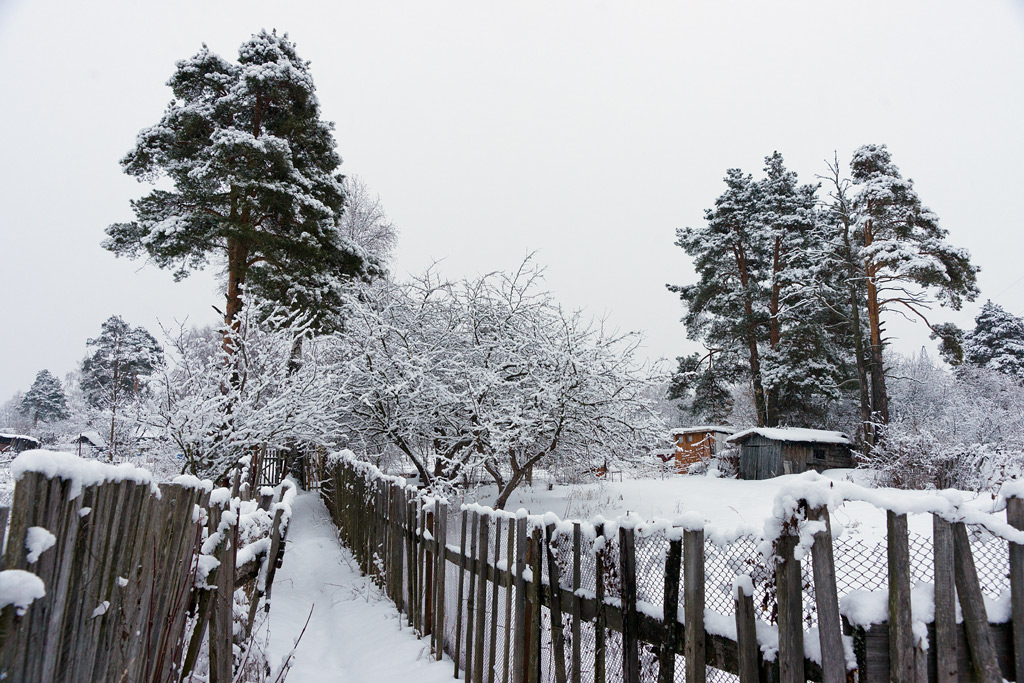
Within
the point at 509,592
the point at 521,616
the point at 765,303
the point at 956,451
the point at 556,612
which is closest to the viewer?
the point at 556,612

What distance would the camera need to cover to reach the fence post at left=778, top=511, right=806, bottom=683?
1.69 meters

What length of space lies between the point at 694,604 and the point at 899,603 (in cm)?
67

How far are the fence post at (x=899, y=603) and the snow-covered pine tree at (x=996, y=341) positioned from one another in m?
42.5

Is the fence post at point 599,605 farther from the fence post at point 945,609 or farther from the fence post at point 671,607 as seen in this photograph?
the fence post at point 945,609

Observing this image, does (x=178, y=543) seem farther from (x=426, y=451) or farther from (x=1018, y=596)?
(x=426, y=451)

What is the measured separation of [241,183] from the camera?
11453 mm

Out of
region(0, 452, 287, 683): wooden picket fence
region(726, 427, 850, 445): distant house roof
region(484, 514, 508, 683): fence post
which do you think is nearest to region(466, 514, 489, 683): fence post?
region(484, 514, 508, 683): fence post

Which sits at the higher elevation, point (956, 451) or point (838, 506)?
point (838, 506)


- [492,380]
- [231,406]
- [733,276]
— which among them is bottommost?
[231,406]

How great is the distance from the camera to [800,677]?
169cm

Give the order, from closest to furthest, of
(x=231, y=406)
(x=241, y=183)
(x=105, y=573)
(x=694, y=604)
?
(x=105, y=573), (x=694, y=604), (x=231, y=406), (x=241, y=183)

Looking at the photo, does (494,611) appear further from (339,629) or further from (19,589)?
(339,629)

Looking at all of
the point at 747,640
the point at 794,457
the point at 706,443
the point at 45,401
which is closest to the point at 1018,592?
the point at 747,640

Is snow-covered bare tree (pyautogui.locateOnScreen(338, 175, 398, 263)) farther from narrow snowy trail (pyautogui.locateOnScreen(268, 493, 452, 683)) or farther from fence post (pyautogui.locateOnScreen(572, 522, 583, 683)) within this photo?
fence post (pyautogui.locateOnScreen(572, 522, 583, 683))
